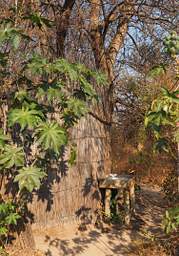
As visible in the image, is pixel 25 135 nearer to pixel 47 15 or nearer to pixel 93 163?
pixel 93 163

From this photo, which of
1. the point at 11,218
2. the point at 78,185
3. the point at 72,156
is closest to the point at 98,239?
the point at 78,185

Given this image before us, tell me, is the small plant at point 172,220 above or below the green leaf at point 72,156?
below

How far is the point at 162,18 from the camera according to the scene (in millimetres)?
6469

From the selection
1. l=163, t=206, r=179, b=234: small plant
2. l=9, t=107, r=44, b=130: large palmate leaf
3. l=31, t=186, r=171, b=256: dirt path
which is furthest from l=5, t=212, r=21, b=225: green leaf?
l=163, t=206, r=179, b=234: small plant

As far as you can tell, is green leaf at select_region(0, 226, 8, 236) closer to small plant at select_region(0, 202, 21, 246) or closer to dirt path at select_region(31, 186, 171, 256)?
small plant at select_region(0, 202, 21, 246)

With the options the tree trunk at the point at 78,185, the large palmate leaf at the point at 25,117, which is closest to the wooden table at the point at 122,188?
the tree trunk at the point at 78,185

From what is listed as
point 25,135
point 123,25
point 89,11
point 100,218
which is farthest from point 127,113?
point 25,135

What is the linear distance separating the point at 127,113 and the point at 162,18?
7.36 ft

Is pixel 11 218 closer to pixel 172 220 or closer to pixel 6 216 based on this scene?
pixel 6 216

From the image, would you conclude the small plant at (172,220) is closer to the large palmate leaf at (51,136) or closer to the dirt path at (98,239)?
the dirt path at (98,239)

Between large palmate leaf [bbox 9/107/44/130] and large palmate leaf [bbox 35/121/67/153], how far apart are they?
9 centimetres

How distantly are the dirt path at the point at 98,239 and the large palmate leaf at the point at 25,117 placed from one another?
182cm

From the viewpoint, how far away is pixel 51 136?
3467 mm

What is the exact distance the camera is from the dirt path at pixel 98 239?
4598 millimetres
